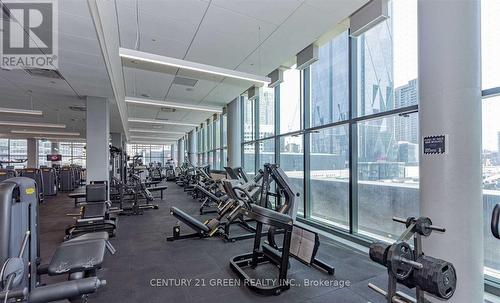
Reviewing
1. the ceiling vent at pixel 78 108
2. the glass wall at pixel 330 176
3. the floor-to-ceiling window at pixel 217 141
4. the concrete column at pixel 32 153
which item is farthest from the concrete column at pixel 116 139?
the glass wall at pixel 330 176

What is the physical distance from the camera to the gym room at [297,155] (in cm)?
201

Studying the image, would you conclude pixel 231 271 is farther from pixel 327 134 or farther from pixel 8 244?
pixel 327 134

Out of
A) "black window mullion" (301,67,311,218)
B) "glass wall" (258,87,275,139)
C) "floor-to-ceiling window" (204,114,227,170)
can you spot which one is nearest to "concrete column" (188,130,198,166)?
"floor-to-ceiling window" (204,114,227,170)

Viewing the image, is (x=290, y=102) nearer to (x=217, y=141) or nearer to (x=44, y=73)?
(x=44, y=73)

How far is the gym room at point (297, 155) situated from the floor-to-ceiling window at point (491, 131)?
0.01m

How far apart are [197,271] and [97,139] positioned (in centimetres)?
459

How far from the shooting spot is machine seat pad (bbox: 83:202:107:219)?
455cm

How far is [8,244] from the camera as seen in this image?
136 centimetres

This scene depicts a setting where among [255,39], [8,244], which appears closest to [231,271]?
[8,244]

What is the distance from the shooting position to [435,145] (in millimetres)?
2258

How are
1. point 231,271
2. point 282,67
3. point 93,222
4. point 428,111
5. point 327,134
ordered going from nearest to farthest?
point 428,111, point 231,271, point 93,222, point 327,134, point 282,67

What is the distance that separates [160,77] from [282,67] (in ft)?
10.3

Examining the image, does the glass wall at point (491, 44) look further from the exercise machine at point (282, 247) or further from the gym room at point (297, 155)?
the exercise machine at point (282, 247)
